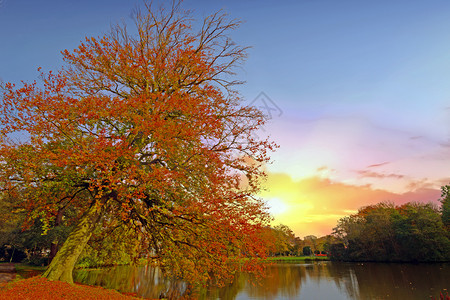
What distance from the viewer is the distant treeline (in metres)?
52.8

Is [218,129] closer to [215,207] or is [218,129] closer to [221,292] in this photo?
[215,207]

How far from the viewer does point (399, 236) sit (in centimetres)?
5822

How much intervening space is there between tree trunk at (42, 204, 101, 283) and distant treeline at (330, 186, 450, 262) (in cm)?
6333

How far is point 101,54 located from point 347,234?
81966mm

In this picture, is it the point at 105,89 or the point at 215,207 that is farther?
the point at 105,89

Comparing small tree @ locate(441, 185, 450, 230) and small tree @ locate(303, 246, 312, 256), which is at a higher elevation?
small tree @ locate(441, 185, 450, 230)

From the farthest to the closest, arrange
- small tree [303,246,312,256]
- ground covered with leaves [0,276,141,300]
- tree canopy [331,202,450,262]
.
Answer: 1. small tree [303,246,312,256]
2. tree canopy [331,202,450,262]
3. ground covered with leaves [0,276,141,300]

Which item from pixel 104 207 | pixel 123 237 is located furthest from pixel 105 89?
pixel 123 237

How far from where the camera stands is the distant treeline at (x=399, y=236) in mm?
52812

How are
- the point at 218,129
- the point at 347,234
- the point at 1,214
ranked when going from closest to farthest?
the point at 218,129 < the point at 1,214 < the point at 347,234

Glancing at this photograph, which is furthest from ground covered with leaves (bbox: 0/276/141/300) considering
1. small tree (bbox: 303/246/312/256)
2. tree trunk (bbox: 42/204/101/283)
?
small tree (bbox: 303/246/312/256)

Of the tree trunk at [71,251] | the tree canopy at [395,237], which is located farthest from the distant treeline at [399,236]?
the tree trunk at [71,251]

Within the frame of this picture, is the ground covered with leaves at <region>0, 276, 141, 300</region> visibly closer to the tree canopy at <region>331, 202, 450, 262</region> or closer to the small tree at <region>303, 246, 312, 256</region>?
the tree canopy at <region>331, 202, 450, 262</region>

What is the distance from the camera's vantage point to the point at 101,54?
56.0ft
